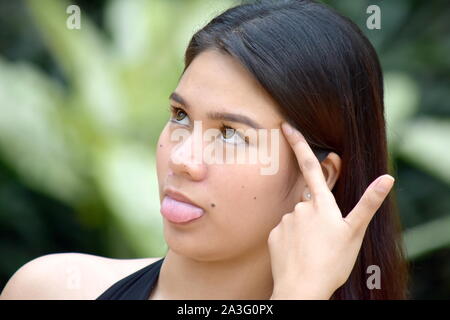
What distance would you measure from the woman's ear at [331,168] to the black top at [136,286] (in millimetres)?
527

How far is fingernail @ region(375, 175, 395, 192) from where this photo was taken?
1.74 metres

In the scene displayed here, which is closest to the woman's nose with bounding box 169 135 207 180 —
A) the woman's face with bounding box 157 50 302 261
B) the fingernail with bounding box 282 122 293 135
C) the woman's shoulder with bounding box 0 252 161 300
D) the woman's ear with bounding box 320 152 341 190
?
the woman's face with bounding box 157 50 302 261

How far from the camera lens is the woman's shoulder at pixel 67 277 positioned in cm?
217

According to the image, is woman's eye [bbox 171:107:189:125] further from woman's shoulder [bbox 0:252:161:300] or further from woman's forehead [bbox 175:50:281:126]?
woman's shoulder [bbox 0:252:161:300]

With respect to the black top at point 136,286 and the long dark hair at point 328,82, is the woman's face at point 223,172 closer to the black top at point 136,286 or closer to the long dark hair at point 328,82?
the long dark hair at point 328,82

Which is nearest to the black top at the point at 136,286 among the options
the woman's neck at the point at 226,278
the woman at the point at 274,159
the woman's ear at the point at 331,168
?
the woman at the point at 274,159

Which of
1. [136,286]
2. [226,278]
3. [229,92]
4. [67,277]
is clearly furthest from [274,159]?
[67,277]

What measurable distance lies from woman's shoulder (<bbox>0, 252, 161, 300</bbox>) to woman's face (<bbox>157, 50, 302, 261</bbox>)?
0.42 meters

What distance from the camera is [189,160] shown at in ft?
5.96
